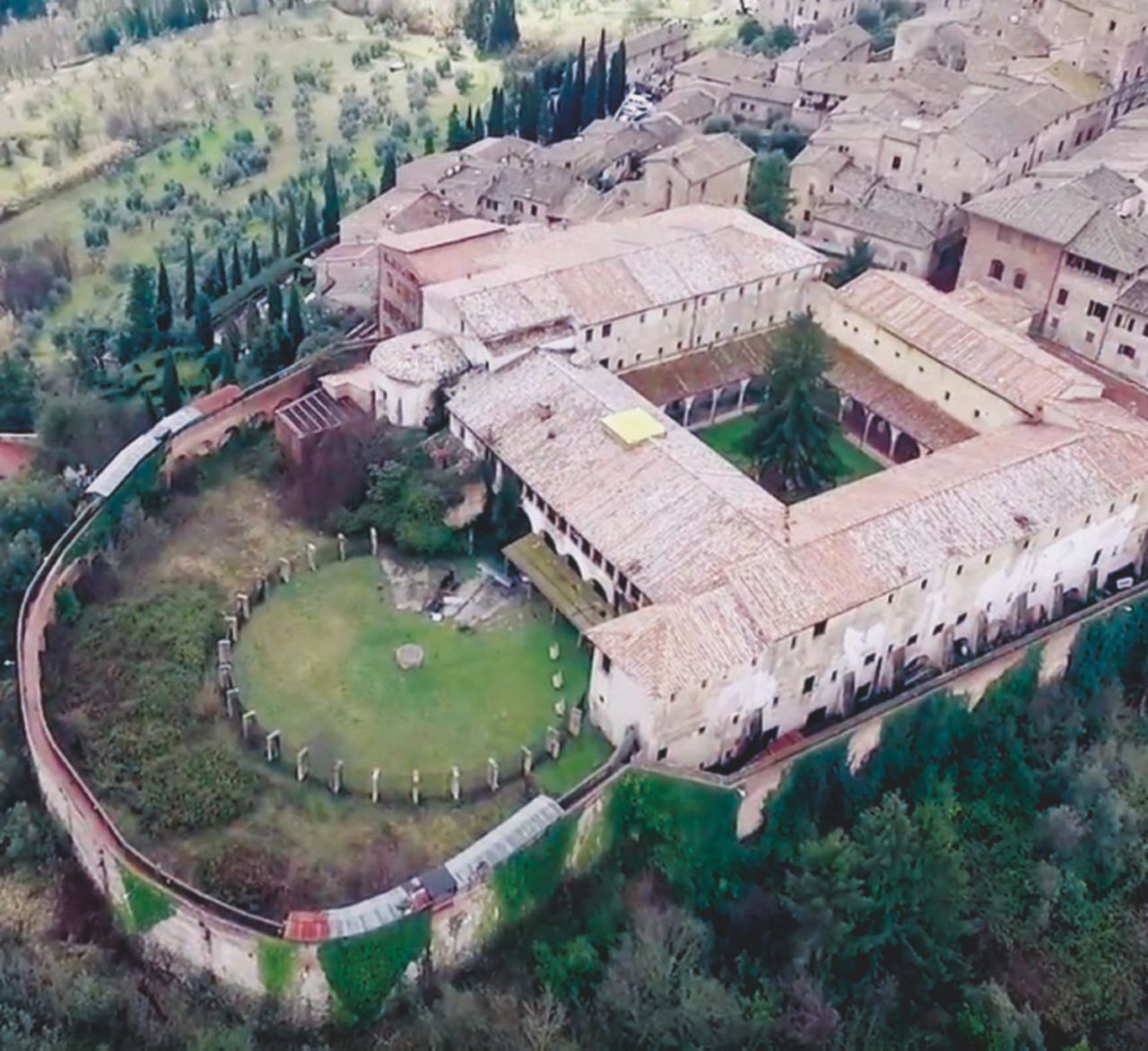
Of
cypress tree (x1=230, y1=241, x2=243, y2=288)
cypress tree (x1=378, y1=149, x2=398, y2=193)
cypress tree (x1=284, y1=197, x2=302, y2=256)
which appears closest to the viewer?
cypress tree (x1=230, y1=241, x2=243, y2=288)

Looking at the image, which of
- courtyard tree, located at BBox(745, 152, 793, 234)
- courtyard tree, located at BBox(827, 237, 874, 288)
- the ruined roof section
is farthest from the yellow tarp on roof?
courtyard tree, located at BBox(745, 152, 793, 234)

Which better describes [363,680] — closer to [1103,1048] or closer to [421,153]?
[1103,1048]

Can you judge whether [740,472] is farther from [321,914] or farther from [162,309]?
[162,309]

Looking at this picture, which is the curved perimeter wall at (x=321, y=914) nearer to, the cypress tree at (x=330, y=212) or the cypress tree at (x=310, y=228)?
the cypress tree at (x=310, y=228)

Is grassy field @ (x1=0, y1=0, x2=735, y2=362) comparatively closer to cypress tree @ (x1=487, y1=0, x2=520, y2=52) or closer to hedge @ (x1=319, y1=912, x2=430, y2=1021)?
cypress tree @ (x1=487, y1=0, x2=520, y2=52)

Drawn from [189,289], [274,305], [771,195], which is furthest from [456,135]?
[274,305]

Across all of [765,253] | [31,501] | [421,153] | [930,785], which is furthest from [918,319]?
[421,153]
